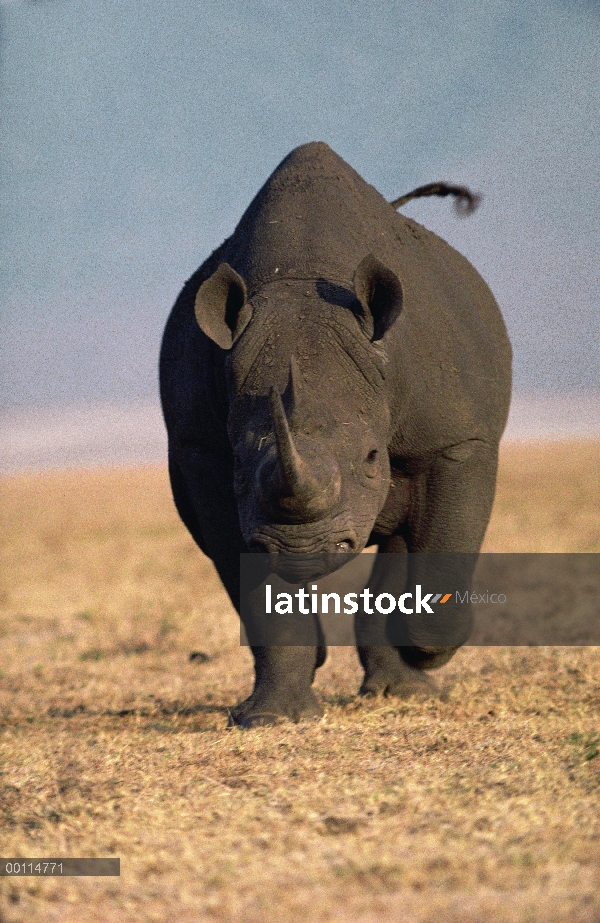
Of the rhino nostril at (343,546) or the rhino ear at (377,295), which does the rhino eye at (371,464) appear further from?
the rhino ear at (377,295)

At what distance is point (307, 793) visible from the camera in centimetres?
409

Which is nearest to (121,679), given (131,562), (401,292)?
(401,292)

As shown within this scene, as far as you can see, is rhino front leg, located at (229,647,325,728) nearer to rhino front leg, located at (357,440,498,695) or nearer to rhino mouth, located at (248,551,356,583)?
rhino front leg, located at (357,440,498,695)

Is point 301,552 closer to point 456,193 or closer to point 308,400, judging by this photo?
point 308,400

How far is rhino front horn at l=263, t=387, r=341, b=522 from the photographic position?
447cm

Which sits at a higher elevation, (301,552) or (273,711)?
(301,552)

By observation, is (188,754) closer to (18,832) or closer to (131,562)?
(18,832)

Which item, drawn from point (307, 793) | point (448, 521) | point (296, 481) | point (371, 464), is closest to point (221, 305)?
point (371, 464)

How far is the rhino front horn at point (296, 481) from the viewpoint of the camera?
4469 millimetres

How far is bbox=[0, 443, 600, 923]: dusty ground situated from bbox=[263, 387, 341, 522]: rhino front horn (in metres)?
0.92

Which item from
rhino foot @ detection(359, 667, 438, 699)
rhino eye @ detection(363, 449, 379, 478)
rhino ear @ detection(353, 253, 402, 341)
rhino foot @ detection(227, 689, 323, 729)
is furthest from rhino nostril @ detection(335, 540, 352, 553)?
rhino foot @ detection(359, 667, 438, 699)

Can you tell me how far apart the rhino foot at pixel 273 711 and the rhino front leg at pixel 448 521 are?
708mm

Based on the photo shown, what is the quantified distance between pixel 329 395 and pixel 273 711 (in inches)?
61.1

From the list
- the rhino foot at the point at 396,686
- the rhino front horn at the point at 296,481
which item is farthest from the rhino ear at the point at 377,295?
the rhino foot at the point at 396,686
